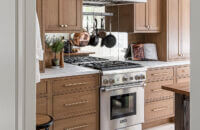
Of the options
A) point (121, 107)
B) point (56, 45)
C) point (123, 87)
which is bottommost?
point (121, 107)

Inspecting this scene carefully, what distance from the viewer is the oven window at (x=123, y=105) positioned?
11.1ft

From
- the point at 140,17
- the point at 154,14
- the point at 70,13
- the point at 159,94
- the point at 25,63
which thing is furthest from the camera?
the point at 154,14

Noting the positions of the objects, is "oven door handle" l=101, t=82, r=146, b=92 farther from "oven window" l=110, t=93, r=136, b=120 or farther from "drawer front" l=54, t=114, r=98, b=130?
"drawer front" l=54, t=114, r=98, b=130

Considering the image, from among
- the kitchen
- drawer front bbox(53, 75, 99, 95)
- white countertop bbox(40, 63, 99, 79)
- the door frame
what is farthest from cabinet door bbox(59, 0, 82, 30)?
the door frame

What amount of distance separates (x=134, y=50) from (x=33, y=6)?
335cm

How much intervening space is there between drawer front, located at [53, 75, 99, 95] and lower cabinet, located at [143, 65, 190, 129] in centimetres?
86

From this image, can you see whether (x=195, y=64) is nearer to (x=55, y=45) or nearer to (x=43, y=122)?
(x=43, y=122)

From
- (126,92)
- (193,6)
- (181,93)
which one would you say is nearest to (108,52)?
(126,92)

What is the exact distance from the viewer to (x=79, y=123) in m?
3.19

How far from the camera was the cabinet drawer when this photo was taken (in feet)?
12.2

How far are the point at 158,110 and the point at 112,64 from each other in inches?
37.7

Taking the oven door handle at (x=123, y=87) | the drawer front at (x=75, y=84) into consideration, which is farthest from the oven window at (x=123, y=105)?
the drawer front at (x=75, y=84)

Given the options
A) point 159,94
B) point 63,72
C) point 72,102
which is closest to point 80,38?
point 63,72
